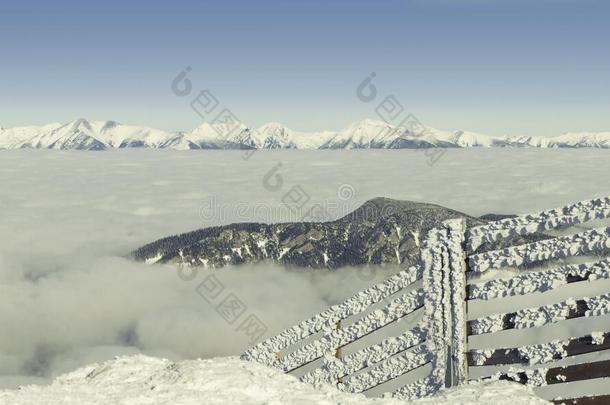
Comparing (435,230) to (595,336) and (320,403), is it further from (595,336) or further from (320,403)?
(320,403)

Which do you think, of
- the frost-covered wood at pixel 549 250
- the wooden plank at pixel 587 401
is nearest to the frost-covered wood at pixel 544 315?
the frost-covered wood at pixel 549 250

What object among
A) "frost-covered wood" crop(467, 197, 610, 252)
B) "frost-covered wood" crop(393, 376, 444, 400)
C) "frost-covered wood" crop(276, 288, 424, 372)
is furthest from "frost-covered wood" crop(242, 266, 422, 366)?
"frost-covered wood" crop(393, 376, 444, 400)

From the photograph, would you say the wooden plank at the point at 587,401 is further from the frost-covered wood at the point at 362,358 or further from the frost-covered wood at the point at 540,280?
the frost-covered wood at the point at 362,358

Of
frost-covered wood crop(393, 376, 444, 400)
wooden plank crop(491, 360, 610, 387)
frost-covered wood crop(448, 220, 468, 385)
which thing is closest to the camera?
wooden plank crop(491, 360, 610, 387)

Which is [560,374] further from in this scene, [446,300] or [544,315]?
[446,300]

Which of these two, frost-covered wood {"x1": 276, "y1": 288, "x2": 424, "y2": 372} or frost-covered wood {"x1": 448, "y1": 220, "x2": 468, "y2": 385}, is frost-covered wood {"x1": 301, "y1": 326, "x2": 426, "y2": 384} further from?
frost-covered wood {"x1": 448, "y1": 220, "x2": 468, "y2": 385}
